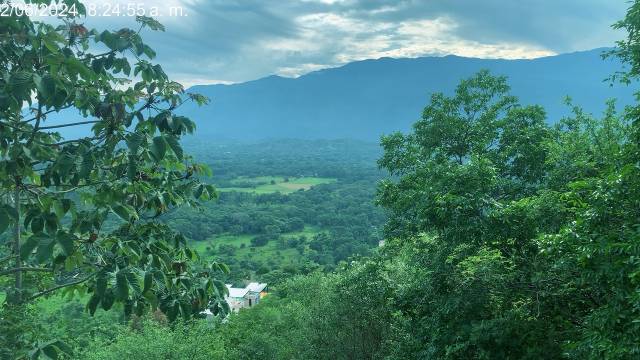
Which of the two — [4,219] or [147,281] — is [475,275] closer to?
[147,281]

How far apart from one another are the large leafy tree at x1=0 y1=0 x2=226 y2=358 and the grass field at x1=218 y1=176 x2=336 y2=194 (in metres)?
101

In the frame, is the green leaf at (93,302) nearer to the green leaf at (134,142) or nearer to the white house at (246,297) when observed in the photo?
the green leaf at (134,142)

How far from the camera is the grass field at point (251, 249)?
61562 mm

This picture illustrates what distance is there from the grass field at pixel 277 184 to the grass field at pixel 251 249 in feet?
109

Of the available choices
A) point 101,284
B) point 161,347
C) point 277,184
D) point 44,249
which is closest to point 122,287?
point 101,284

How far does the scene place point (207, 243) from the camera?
66375 mm

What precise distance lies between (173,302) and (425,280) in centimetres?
628

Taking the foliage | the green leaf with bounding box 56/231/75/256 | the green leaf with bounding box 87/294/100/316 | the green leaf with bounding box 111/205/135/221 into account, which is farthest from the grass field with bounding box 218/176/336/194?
the green leaf with bounding box 56/231/75/256

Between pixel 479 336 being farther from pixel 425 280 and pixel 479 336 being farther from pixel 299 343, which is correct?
pixel 299 343

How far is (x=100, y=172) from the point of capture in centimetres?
377

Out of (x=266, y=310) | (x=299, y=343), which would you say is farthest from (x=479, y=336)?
(x=266, y=310)

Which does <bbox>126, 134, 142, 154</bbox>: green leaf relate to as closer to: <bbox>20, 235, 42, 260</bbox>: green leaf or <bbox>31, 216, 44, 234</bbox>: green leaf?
<bbox>31, 216, 44, 234</bbox>: green leaf

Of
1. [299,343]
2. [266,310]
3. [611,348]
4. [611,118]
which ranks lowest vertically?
[266,310]

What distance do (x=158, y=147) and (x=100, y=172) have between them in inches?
47.7
